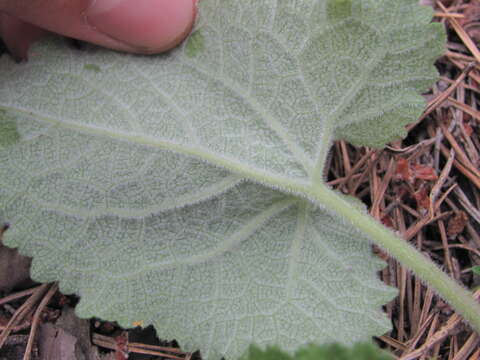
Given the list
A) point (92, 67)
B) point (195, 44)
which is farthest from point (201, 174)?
point (92, 67)

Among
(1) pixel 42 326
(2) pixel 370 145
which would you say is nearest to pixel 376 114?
(2) pixel 370 145

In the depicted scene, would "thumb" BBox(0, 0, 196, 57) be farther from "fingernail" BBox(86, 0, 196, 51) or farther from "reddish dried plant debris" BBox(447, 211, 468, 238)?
"reddish dried plant debris" BBox(447, 211, 468, 238)

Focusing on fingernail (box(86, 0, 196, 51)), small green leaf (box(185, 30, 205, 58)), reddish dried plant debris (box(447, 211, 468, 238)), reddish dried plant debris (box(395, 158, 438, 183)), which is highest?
fingernail (box(86, 0, 196, 51))

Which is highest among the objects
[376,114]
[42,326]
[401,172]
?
[376,114]

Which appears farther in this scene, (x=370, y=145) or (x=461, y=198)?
(x=461, y=198)

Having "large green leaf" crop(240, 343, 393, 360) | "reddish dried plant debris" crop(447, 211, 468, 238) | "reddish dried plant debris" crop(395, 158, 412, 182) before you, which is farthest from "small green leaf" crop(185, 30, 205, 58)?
"reddish dried plant debris" crop(447, 211, 468, 238)

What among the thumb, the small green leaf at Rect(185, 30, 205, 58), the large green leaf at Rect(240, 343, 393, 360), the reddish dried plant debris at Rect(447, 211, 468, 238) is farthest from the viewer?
the reddish dried plant debris at Rect(447, 211, 468, 238)

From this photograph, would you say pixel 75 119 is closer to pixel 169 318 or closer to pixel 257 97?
pixel 257 97
